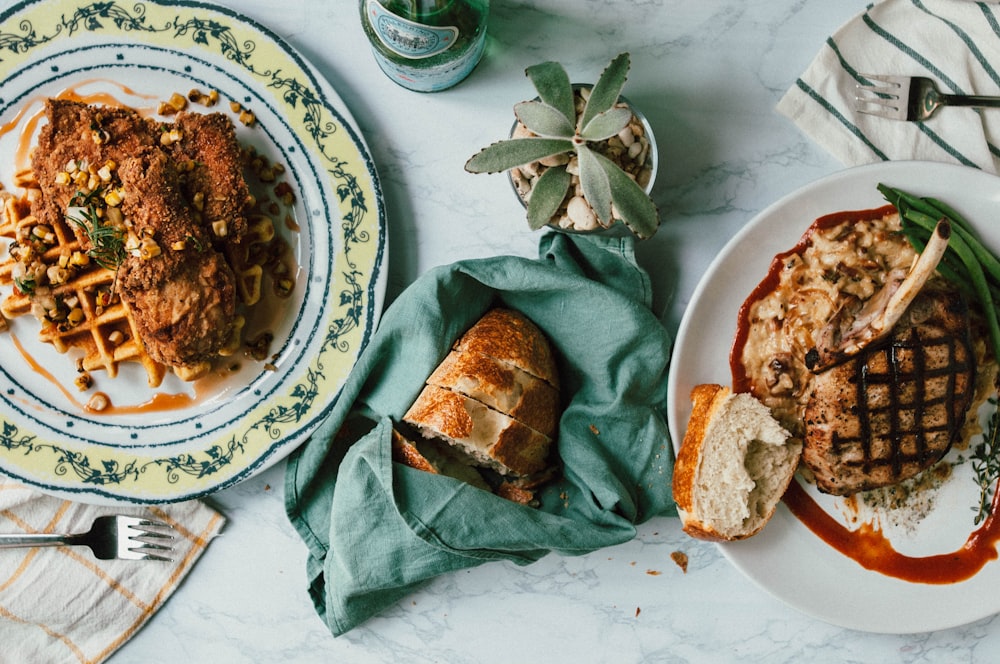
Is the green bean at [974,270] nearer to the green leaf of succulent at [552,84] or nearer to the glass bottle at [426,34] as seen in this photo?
the green leaf of succulent at [552,84]

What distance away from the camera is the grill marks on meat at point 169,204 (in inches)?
88.0

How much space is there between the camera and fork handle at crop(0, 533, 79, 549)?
2525 millimetres

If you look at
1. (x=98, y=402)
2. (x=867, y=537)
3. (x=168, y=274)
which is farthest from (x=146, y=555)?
(x=867, y=537)

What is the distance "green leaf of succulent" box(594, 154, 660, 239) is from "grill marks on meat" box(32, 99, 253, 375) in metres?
1.06

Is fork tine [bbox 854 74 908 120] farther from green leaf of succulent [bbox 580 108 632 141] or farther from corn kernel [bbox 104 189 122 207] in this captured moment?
corn kernel [bbox 104 189 122 207]

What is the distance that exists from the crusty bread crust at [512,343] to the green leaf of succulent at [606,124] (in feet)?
1.89

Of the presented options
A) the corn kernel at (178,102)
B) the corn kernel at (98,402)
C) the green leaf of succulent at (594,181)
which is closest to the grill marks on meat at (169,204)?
the corn kernel at (178,102)

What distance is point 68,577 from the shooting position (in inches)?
103

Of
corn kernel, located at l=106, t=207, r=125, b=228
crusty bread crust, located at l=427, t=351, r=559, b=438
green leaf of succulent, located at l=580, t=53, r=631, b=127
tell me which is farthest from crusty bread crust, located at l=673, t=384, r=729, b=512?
corn kernel, located at l=106, t=207, r=125, b=228

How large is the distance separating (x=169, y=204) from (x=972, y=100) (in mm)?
2286

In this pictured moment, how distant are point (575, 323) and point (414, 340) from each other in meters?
0.47

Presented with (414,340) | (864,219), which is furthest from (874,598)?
(414,340)

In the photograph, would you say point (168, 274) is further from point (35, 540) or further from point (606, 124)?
point (606, 124)

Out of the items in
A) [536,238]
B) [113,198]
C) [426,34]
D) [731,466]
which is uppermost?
[426,34]
